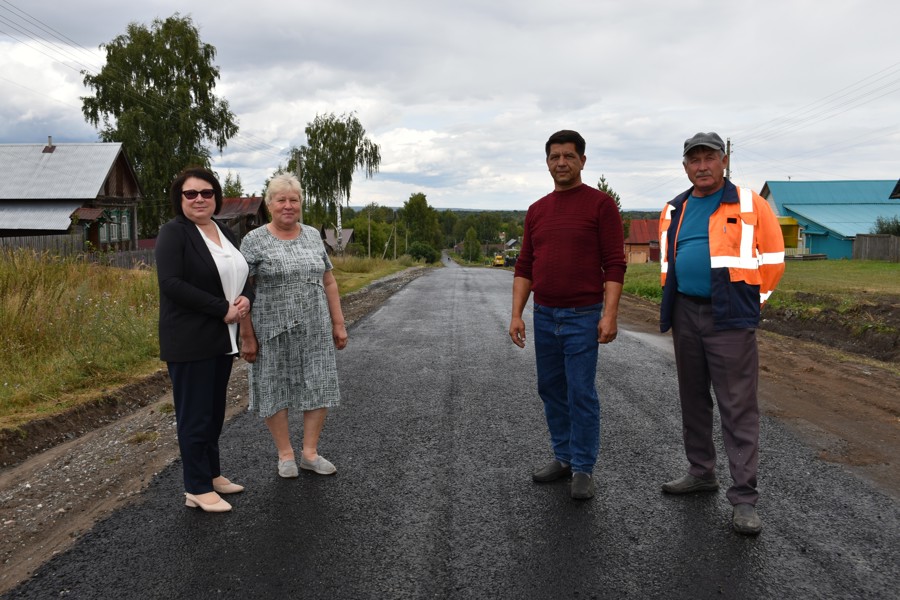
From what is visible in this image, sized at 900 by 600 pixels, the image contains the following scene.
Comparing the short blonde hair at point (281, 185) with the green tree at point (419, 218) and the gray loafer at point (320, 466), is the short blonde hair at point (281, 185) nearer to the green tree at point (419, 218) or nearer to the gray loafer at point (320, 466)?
the gray loafer at point (320, 466)

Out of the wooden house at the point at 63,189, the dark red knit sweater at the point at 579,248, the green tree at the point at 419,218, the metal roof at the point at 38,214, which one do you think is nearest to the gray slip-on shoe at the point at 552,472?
the dark red knit sweater at the point at 579,248

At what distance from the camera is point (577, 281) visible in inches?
154

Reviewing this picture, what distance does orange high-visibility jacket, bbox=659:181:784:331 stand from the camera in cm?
359

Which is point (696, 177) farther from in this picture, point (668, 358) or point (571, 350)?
point (668, 358)

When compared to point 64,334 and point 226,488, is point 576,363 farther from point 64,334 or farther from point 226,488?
point 64,334

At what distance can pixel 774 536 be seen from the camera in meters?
3.35

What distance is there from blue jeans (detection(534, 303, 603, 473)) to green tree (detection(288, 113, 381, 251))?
41.2 m

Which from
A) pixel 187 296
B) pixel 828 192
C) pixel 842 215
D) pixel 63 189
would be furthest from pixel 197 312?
pixel 828 192

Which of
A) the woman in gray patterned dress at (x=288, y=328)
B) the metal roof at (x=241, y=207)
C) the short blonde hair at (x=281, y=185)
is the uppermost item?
the metal roof at (x=241, y=207)

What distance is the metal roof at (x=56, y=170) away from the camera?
29469 millimetres

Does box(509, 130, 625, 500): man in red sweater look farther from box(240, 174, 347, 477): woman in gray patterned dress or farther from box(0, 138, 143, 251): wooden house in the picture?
box(0, 138, 143, 251): wooden house

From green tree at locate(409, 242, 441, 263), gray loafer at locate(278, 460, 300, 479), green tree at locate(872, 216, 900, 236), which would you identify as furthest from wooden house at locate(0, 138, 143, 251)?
green tree at locate(409, 242, 441, 263)

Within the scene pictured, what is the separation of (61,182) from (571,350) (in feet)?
105

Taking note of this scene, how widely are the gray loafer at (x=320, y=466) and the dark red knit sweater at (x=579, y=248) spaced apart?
1.68 m
